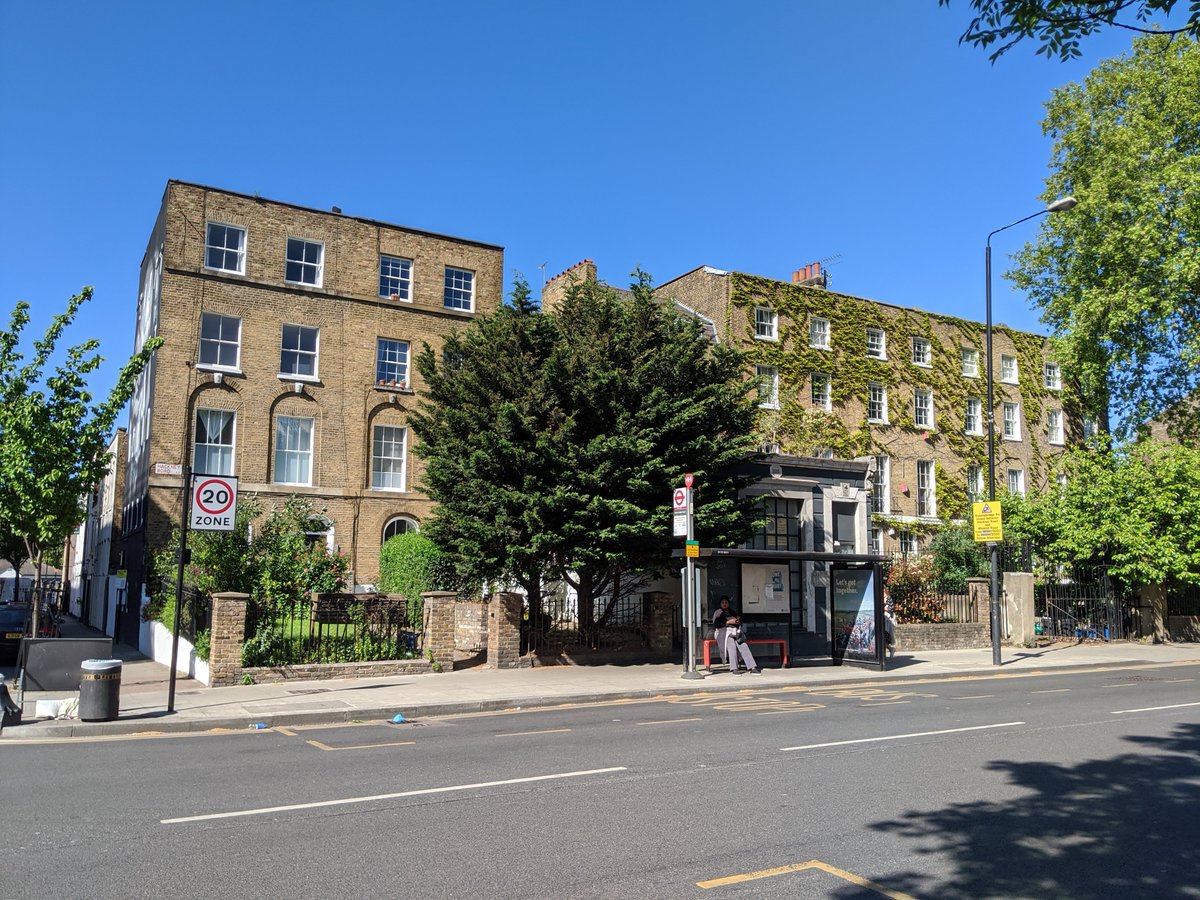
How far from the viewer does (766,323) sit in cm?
3406

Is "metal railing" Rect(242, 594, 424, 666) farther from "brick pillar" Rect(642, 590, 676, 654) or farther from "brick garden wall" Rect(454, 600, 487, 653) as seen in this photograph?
"brick pillar" Rect(642, 590, 676, 654)

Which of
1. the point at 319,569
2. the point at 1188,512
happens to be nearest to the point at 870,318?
the point at 1188,512

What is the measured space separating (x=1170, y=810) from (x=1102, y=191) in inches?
1322

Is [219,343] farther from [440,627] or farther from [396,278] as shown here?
[440,627]

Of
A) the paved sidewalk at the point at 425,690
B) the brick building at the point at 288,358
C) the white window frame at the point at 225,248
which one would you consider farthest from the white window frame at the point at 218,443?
the paved sidewalk at the point at 425,690

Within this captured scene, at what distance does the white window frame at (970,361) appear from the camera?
38.8m

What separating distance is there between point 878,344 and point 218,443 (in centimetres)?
2476

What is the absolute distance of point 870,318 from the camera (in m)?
36.4

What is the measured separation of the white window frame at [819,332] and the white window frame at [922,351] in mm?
4567

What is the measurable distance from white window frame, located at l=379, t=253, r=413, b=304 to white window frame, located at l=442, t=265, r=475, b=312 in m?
1.30

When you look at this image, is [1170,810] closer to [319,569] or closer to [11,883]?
[11,883]

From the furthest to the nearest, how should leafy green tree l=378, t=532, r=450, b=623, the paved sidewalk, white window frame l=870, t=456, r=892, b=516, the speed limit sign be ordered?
1. white window frame l=870, t=456, r=892, b=516
2. leafy green tree l=378, t=532, r=450, b=623
3. the speed limit sign
4. the paved sidewalk

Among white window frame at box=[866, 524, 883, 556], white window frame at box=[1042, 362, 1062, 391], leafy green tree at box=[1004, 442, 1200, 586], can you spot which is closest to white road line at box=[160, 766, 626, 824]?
leafy green tree at box=[1004, 442, 1200, 586]

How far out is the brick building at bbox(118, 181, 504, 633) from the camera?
27859mm
